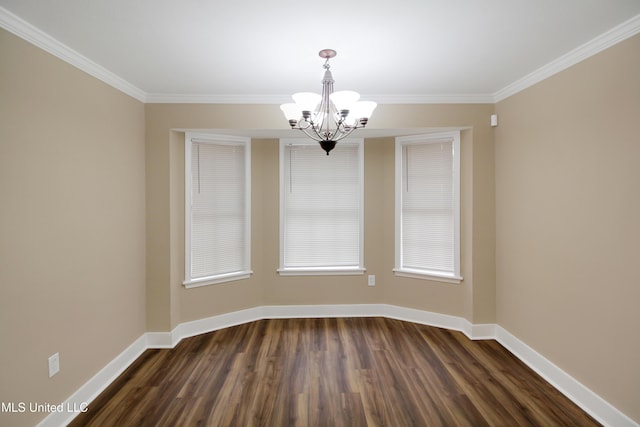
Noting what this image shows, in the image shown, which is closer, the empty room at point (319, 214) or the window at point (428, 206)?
the empty room at point (319, 214)

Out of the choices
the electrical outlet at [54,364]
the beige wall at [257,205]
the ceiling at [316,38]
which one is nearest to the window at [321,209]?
the beige wall at [257,205]

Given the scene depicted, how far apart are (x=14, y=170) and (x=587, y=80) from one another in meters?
3.79

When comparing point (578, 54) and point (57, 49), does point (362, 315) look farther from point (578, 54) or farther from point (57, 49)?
point (57, 49)

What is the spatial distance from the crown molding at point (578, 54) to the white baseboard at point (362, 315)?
93.6 inches

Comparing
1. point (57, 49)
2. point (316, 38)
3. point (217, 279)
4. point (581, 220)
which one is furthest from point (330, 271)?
point (57, 49)

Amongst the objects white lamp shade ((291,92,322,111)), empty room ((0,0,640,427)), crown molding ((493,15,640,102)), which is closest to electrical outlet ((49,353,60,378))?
empty room ((0,0,640,427))

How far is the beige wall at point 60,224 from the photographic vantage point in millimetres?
1903

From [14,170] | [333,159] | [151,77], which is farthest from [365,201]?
[14,170]

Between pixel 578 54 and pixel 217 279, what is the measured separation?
387cm

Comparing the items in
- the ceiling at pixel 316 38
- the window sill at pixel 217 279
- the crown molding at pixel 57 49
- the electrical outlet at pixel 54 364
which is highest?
the ceiling at pixel 316 38

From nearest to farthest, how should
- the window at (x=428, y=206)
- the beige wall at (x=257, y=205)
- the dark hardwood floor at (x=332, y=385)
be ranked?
the dark hardwood floor at (x=332, y=385) < the beige wall at (x=257, y=205) < the window at (x=428, y=206)

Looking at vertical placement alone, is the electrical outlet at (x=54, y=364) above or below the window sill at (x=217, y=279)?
below

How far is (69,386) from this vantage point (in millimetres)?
2334

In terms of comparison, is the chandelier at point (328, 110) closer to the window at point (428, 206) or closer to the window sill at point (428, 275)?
the window at point (428, 206)
